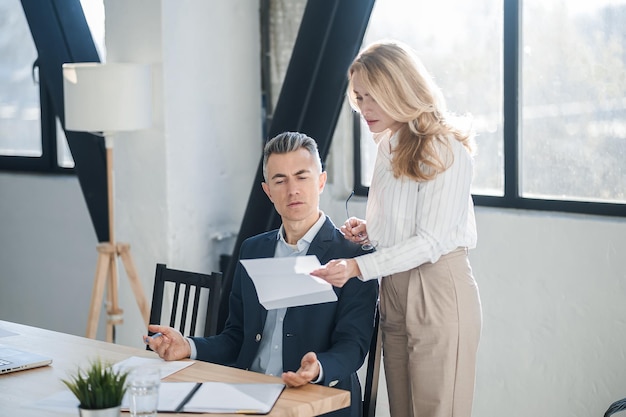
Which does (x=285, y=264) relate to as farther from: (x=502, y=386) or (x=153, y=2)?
(x=153, y=2)

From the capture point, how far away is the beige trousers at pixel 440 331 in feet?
8.95

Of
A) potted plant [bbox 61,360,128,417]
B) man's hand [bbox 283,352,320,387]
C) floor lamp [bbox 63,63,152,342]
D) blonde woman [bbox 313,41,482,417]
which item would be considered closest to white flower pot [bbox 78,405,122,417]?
potted plant [bbox 61,360,128,417]

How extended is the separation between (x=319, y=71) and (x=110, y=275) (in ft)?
5.27

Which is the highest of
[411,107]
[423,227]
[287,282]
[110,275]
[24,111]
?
[24,111]

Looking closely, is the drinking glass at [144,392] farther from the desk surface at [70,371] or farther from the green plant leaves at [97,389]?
the desk surface at [70,371]

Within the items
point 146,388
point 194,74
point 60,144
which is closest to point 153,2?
point 194,74

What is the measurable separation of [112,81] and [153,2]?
46 centimetres

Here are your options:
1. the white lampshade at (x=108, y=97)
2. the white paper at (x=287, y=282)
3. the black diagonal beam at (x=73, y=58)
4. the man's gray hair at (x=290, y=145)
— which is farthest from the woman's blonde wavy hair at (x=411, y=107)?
the black diagonal beam at (x=73, y=58)

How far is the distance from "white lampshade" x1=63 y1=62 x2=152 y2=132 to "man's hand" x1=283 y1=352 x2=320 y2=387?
237 centimetres

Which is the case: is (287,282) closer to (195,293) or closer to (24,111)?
(195,293)

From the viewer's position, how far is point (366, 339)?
268 cm

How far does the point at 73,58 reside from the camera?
16.2 ft

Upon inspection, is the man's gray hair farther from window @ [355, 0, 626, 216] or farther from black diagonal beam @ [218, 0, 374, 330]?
window @ [355, 0, 626, 216]

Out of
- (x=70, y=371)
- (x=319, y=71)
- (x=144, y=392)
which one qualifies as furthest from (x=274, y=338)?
(x=319, y=71)
